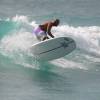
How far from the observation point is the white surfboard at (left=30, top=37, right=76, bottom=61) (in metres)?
17.9

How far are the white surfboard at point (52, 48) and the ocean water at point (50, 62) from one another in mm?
456

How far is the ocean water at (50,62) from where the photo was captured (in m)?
15.0

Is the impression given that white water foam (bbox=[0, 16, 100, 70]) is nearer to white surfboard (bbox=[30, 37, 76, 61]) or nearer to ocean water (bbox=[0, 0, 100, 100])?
ocean water (bbox=[0, 0, 100, 100])

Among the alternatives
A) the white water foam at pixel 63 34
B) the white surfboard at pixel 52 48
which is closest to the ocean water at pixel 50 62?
the white water foam at pixel 63 34

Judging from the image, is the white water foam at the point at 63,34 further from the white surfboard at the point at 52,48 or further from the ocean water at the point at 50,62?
the white surfboard at the point at 52,48

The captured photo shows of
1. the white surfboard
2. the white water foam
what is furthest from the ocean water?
the white surfboard

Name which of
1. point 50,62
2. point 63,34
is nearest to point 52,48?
point 50,62

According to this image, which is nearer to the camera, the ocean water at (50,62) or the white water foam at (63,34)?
the ocean water at (50,62)

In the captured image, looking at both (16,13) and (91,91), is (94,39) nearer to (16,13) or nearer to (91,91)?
(16,13)

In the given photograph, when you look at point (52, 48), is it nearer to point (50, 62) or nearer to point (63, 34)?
point (50, 62)

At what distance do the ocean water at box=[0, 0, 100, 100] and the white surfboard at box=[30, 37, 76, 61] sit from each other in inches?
18.0

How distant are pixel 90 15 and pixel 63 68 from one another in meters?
12.4

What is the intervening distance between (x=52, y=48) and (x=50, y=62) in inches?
62.0

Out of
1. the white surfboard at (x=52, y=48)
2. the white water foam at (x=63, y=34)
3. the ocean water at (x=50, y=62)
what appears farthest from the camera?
the white water foam at (x=63, y=34)
